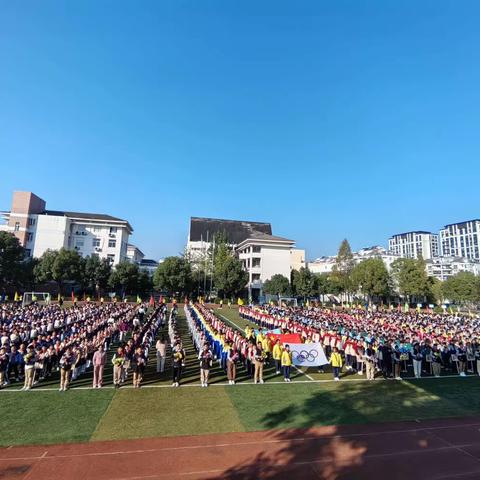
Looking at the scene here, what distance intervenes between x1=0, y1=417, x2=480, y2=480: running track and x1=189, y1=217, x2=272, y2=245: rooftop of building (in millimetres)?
78814

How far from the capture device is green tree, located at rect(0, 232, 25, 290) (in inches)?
2195

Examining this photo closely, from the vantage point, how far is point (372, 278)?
72375mm

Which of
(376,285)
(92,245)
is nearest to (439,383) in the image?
(376,285)

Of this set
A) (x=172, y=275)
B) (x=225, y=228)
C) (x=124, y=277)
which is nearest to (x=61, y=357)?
(x=172, y=275)

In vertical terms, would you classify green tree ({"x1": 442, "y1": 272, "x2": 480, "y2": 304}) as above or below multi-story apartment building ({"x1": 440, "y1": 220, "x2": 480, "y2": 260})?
below

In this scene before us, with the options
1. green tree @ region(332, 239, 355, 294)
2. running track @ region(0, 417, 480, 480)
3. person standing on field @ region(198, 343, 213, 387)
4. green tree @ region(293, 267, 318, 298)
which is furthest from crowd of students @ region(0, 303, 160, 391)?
green tree @ region(332, 239, 355, 294)

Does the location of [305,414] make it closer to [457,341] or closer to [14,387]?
[14,387]

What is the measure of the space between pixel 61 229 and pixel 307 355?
69.4m

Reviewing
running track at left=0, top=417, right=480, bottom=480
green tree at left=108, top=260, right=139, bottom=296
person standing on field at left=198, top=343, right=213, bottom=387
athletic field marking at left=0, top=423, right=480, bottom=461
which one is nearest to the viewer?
running track at left=0, top=417, right=480, bottom=480

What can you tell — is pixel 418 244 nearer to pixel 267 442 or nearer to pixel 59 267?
pixel 59 267

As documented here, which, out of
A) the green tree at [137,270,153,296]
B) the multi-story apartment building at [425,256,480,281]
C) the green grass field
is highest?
the multi-story apartment building at [425,256,480,281]

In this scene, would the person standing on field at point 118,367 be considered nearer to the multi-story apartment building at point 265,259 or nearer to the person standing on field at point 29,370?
the person standing on field at point 29,370

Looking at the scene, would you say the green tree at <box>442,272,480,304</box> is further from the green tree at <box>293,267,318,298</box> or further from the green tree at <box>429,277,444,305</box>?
the green tree at <box>293,267,318,298</box>

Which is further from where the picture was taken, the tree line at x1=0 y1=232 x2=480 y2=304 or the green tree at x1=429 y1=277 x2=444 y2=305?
the green tree at x1=429 y1=277 x2=444 y2=305
